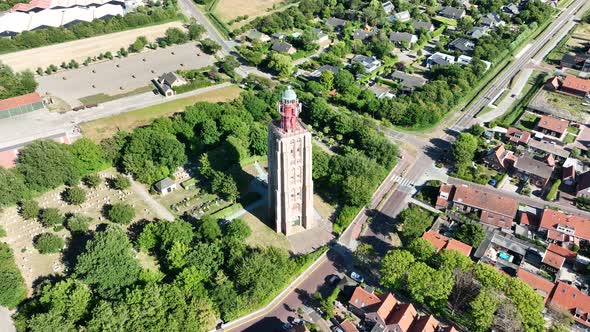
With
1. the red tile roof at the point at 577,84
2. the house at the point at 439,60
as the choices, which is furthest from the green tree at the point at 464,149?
the red tile roof at the point at 577,84

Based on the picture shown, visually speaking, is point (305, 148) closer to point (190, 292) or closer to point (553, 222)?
point (190, 292)

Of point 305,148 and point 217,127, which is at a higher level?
point 305,148

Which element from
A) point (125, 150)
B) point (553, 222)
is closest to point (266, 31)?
point (125, 150)

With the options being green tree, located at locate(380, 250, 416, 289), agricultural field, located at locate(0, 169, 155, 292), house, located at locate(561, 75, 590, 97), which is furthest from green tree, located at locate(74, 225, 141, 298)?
house, located at locate(561, 75, 590, 97)

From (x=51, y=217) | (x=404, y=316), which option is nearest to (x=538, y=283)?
(x=404, y=316)

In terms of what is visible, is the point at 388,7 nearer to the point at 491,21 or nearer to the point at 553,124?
the point at 491,21

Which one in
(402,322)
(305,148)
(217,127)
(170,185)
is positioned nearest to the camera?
(402,322)
